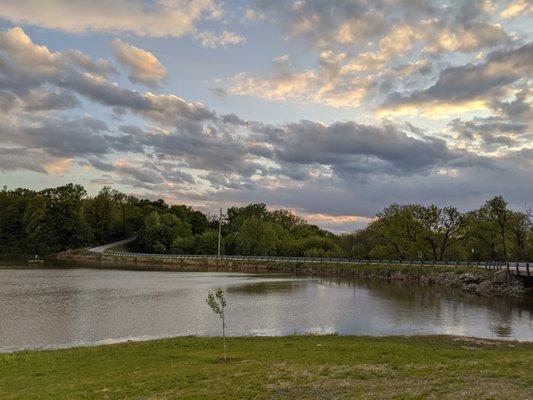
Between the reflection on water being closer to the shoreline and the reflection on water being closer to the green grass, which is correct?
the green grass

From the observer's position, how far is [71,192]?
169625 millimetres

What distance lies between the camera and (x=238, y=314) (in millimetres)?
36062

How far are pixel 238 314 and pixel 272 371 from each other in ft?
67.8

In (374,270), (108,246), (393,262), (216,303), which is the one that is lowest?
(374,270)

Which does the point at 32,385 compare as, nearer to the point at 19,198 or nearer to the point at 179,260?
the point at 179,260

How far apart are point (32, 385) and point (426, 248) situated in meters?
86.0

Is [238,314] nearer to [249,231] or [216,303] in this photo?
[216,303]

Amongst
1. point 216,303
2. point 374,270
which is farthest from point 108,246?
point 216,303

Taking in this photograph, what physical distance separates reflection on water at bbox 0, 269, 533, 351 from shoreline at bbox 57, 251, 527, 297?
25.8ft

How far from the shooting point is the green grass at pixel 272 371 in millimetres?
13000

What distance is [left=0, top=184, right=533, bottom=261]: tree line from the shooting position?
8181cm

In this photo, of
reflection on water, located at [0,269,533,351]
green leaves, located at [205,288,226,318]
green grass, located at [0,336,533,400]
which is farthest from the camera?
reflection on water, located at [0,269,533,351]

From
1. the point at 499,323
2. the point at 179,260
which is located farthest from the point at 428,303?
the point at 179,260

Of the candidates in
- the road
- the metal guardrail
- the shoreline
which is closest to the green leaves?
the shoreline
